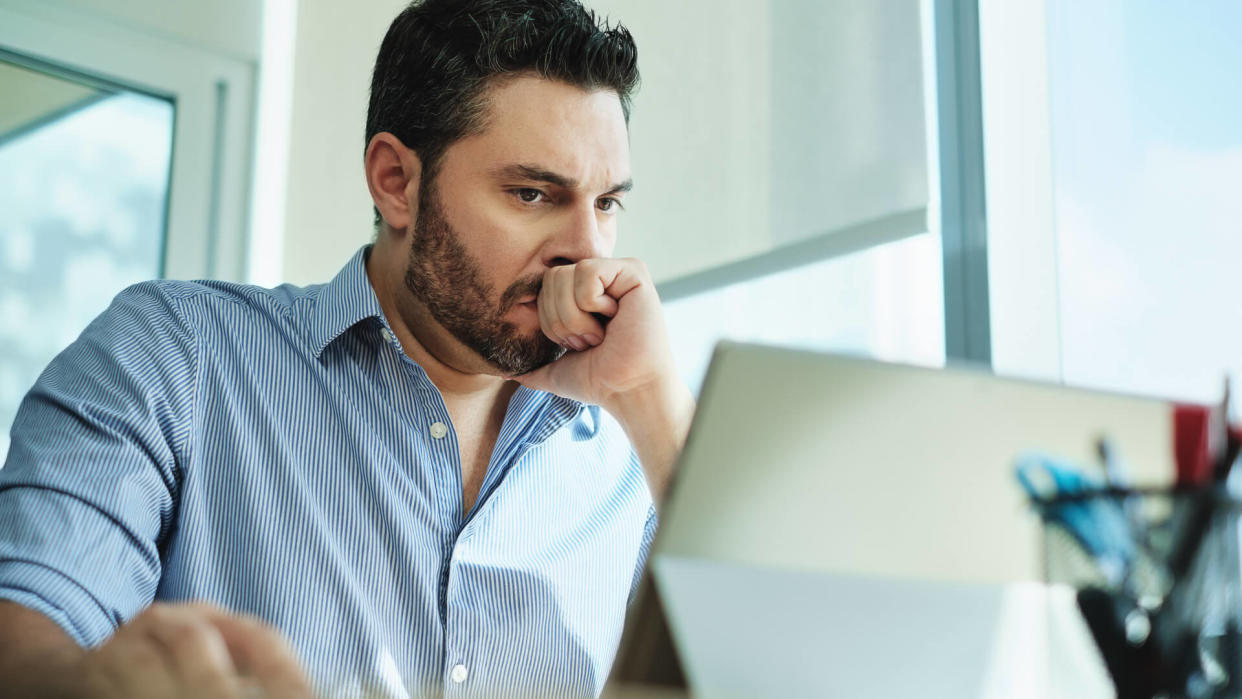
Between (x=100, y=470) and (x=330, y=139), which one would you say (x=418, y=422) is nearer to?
(x=100, y=470)

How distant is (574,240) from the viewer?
1.43 meters

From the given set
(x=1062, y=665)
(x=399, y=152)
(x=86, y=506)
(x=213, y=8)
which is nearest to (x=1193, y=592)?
(x=1062, y=665)

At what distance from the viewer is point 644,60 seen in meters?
2.11

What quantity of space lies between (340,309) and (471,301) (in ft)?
0.59

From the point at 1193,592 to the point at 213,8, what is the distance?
2.97 meters

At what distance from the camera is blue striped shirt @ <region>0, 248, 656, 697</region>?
40.8 inches

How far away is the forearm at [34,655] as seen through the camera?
391 millimetres

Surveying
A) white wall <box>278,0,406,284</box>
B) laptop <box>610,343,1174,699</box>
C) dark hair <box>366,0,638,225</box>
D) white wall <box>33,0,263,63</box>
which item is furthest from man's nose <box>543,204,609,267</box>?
white wall <box>33,0,263,63</box>

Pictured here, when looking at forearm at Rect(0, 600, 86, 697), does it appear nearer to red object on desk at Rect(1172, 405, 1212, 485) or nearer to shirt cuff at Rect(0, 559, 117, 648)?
shirt cuff at Rect(0, 559, 117, 648)

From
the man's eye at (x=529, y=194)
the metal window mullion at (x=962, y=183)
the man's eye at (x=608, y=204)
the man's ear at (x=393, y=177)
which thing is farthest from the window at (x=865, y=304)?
→ the man's ear at (x=393, y=177)

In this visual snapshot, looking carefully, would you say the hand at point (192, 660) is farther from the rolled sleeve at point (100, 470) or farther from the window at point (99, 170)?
the window at point (99, 170)

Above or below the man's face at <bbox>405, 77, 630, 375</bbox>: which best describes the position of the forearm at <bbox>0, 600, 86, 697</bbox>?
below

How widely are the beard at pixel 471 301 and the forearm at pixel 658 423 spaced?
0.54ft

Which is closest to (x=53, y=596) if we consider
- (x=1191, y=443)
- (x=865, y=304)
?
(x=1191, y=443)
